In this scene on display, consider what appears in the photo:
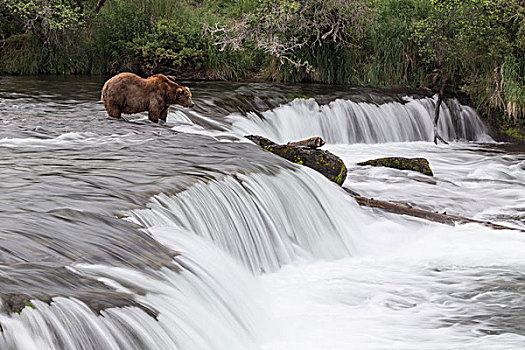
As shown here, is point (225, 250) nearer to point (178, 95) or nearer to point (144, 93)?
point (178, 95)

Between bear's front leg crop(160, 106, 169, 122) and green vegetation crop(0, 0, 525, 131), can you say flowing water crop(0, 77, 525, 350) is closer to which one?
bear's front leg crop(160, 106, 169, 122)


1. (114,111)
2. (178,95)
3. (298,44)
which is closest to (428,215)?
(178,95)

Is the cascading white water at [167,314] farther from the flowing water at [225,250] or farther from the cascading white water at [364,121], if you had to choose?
the cascading white water at [364,121]

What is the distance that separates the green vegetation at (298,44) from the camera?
13906 mm

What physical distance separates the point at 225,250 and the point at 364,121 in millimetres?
8454

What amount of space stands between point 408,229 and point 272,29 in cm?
876

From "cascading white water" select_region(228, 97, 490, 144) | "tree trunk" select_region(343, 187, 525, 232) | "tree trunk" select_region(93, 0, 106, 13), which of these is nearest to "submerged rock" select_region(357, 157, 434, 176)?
"tree trunk" select_region(343, 187, 525, 232)

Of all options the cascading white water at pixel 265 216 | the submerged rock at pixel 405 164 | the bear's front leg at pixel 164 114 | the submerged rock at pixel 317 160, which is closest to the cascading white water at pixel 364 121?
the bear's front leg at pixel 164 114

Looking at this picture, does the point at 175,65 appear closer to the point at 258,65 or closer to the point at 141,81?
Answer: the point at 258,65

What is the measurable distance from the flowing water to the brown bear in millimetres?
338

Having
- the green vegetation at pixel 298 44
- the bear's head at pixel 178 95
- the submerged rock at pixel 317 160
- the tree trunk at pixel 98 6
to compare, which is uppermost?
the tree trunk at pixel 98 6

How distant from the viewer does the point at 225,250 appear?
556 centimetres

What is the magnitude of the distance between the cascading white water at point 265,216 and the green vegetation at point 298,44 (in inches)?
288

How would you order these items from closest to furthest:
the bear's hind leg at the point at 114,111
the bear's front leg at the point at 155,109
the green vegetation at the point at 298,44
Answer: the bear's front leg at the point at 155,109 < the bear's hind leg at the point at 114,111 < the green vegetation at the point at 298,44
